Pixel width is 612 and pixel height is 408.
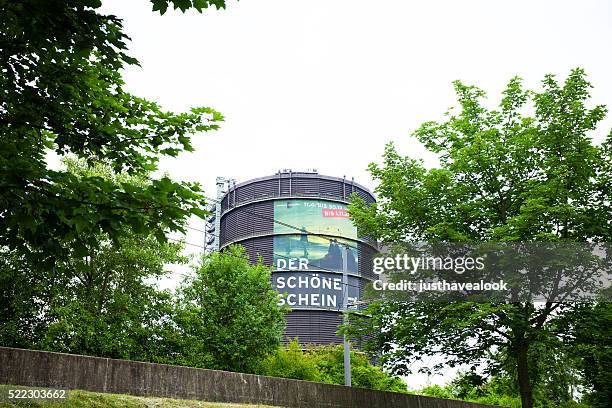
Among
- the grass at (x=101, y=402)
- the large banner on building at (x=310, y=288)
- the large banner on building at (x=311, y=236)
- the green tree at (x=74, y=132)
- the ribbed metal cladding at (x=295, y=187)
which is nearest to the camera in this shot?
the green tree at (x=74, y=132)

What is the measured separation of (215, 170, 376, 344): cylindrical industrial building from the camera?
47375mm

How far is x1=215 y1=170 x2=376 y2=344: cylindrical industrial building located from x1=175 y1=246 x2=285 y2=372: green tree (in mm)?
17640

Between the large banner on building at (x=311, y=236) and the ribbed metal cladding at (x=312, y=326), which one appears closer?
the ribbed metal cladding at (x=312, y=326)

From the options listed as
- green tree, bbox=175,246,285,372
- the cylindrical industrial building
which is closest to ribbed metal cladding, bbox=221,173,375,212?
the cylindrical industrial building

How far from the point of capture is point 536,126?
1802 cm

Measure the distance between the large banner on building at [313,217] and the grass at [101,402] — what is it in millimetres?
38656

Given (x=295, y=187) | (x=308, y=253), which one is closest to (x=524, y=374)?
(x=308, y=253)

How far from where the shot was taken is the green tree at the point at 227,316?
84.7 ft

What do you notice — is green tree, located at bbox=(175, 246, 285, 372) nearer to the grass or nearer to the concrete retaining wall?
the concrete retaining wall

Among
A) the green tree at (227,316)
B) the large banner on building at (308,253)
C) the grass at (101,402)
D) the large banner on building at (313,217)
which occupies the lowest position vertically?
the grass at (101,402)

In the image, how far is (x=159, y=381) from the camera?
1061 cm

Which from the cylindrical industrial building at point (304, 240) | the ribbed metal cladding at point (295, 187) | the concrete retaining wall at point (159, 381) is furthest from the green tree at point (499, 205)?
the ribbed metal cladding at point (295, 187)

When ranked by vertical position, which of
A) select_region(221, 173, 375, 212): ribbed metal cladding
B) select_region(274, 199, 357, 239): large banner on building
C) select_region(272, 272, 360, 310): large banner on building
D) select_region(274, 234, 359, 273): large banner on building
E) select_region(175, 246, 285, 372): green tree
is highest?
select_region(221, 173, 375, 212): ribbed metal cladding

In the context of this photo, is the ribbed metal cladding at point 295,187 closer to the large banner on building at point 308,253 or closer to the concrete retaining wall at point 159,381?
the large banner on building at point 308,253
